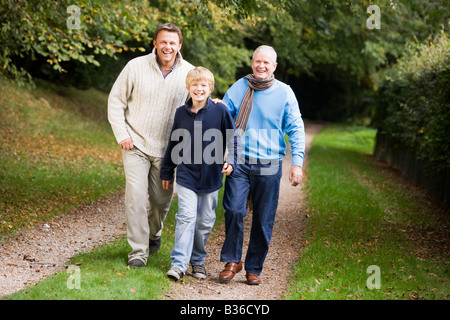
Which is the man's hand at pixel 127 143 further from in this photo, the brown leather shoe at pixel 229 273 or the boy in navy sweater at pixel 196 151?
the brown leather shoe at pixel 229 273

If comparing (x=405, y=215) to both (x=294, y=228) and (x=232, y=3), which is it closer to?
(x=294, y=228)

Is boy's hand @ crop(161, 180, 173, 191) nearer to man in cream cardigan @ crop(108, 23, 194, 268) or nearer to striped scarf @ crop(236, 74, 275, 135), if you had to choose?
man in cream cardigan @ crop(108, 23, 194, 268)

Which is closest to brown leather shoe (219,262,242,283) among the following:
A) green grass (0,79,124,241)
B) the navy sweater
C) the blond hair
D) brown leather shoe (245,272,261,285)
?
brown leather shoe (245,272,261,285)

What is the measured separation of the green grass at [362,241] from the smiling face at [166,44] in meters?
2.59

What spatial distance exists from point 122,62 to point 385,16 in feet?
33.3

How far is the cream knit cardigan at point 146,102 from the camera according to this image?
558cm

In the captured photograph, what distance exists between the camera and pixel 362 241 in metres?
7.66

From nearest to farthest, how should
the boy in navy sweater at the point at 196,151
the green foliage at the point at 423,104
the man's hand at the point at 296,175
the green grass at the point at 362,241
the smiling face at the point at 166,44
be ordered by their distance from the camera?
1. the man's hand at the point at 296,175
2. the boy in navy sweater at the point at 196,151
3. the green grass at the point at 362,241
4. the smiling face at the point at 166,44
5. the green foliage at the point at 423,104

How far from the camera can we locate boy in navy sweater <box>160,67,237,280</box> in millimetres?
5254

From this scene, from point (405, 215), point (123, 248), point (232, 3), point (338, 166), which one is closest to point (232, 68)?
point (338, 166)

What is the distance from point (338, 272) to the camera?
5.90 metres

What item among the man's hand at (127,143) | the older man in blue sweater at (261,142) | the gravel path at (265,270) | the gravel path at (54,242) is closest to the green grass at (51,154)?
the gravel path at (54,242)

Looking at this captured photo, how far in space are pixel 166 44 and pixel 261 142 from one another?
1.36 meters

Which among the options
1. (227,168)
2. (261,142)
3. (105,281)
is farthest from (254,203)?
(105,281)
